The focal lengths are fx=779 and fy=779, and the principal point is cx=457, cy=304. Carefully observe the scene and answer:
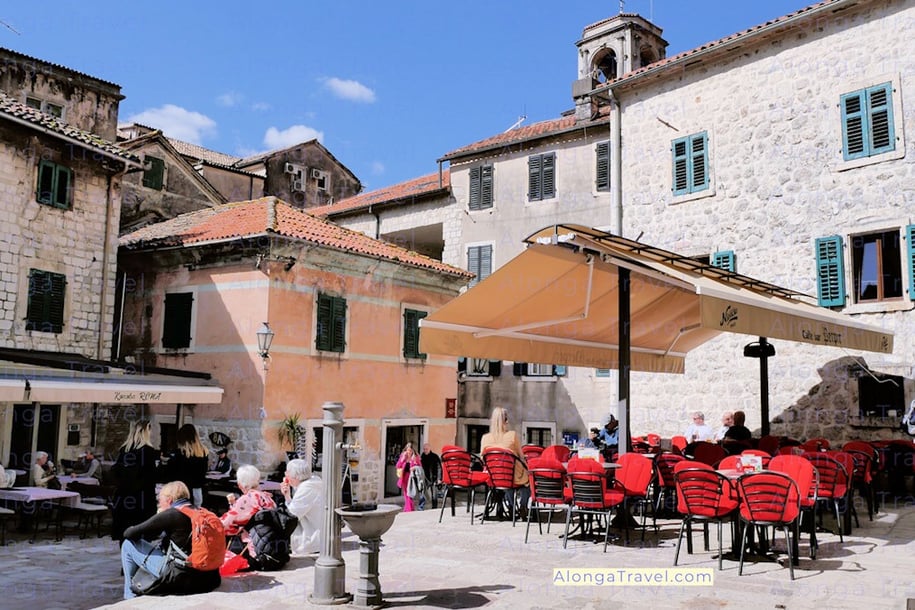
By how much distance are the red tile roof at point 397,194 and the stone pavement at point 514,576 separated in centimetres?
1667

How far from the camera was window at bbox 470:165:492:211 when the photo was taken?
23562mm

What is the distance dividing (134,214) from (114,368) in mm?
7180

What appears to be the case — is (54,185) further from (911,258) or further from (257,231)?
(911,258)

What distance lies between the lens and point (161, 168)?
20781 mm

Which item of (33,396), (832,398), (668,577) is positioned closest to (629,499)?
(668,577)

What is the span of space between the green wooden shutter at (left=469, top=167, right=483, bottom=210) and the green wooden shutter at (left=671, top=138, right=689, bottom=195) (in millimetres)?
7808

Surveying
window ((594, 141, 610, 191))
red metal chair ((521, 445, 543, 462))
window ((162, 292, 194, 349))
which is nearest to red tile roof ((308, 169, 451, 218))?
window ((594, 141, 610, 191))

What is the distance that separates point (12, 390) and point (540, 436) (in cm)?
1433

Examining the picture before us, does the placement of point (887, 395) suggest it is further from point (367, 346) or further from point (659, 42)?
point (659, 42)

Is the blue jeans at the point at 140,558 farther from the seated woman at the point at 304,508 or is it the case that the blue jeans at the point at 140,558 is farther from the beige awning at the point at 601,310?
the beige awning at the point at 601,310

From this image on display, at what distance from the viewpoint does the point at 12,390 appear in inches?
422

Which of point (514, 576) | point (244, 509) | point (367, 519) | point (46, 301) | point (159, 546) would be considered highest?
point (46, 301)

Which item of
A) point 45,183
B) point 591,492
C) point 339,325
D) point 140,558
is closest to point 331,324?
point 339,325

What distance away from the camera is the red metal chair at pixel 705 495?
23.5 ft
